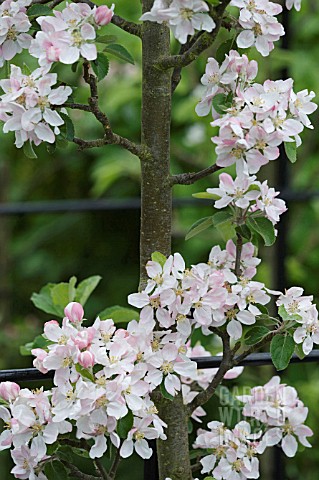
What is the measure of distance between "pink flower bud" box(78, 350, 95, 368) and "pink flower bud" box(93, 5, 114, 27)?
0.98 ft

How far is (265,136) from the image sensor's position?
0.89 metres

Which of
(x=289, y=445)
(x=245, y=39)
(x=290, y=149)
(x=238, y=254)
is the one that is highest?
(x=245, y=39)

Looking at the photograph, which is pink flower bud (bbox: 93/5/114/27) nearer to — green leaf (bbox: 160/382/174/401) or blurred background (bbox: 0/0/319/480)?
green leaf (bbox: 160/382/174/401)

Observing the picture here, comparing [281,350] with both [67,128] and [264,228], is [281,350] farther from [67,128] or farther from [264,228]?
[67,128]

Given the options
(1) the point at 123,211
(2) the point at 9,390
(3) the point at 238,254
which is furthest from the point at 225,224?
(1) the point at 123,211

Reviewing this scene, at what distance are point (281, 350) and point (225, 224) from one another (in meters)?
0.14

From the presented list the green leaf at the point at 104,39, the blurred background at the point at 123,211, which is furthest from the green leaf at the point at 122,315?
the blurred background at the point at 123,211

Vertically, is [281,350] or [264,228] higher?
[264,228]

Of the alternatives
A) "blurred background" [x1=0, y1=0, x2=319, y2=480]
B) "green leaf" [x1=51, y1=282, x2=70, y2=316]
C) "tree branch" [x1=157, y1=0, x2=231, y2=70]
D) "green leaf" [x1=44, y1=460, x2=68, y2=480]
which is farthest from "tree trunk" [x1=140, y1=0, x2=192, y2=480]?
"blurred background" [x1=0, y1=0, x2=319, y2=480]

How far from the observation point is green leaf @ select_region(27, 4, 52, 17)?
92 cm

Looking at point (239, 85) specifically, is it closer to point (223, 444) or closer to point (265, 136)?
point (265, 136)

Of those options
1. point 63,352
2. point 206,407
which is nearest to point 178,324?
point 63,352

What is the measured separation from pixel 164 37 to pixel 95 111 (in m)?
0.12

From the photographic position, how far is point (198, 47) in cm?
88
